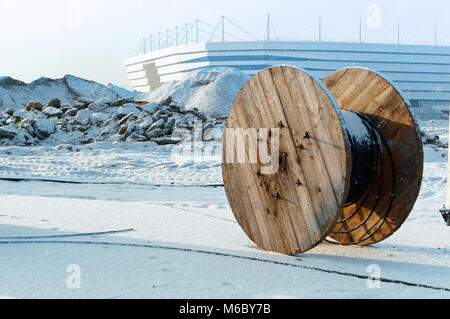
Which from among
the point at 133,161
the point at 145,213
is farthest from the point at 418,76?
the point at 145,213

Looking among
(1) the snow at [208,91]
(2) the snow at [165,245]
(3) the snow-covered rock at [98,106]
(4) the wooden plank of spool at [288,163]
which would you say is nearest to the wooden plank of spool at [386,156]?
(2) the snow at [165,245]

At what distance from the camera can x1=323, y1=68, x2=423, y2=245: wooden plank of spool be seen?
3.45 meters

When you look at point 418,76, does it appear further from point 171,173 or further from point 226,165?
point 226,165

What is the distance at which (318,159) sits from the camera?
303 cm

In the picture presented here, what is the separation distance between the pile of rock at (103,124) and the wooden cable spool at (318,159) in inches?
365

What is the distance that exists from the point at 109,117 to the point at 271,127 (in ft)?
43.0

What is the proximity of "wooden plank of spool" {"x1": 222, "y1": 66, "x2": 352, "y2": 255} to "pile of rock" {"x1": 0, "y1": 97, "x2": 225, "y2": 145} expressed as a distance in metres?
9.27

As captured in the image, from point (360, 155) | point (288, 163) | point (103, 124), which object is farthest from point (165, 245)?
point (103, 124)

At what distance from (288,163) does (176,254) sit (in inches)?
44.4

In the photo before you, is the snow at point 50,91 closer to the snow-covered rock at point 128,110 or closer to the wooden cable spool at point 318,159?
the snow-covered rock at point 128,110

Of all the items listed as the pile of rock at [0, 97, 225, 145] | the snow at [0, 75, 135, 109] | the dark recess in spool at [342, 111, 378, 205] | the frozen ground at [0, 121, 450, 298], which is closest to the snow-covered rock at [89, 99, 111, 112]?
the pile of rock at [0, 97, 225, 145]

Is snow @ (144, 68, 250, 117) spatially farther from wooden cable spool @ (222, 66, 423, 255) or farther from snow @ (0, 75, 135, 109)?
wooden cable spool @ (222, 66, 423, 255)

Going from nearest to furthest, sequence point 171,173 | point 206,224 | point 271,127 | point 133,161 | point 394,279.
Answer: point 394,279 → point 271,127 → point 206,224 → point 171,173 → point 133,161
